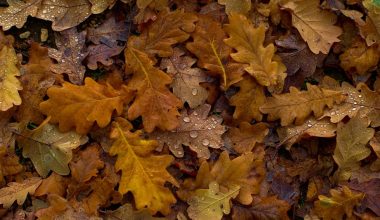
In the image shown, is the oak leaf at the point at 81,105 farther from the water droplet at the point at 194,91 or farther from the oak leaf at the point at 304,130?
the oak leaf at the point at 304,130

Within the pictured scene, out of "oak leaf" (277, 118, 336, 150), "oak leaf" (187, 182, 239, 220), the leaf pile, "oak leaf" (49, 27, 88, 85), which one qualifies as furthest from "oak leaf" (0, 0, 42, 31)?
"oak leaf" (277, 118, 336, 150)

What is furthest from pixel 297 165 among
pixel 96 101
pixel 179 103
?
pixel 96 101

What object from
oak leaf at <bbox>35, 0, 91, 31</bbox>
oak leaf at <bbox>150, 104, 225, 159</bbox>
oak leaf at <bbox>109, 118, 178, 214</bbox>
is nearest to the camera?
oak leaf at <bbox>109, 118, 178, 214</bbox>

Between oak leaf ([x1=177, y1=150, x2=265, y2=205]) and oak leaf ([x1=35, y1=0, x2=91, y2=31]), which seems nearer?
oak leaf ([x1=177, y1=150, x2=265, y2=205])

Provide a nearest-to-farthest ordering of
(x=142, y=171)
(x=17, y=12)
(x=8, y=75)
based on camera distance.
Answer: (x=142, y=171) < (x=8, y=75) < (x=17, y=12)

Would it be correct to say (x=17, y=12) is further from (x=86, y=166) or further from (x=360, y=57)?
(x=360, y=57)

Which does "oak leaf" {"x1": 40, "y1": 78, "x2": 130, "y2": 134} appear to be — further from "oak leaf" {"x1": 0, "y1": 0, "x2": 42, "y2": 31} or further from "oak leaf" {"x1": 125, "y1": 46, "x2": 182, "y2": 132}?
"oak leaf" {"x1": 0, "y1": 0, "x2": 42, "y2": 31}

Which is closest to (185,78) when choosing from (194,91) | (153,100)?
(194,91)
